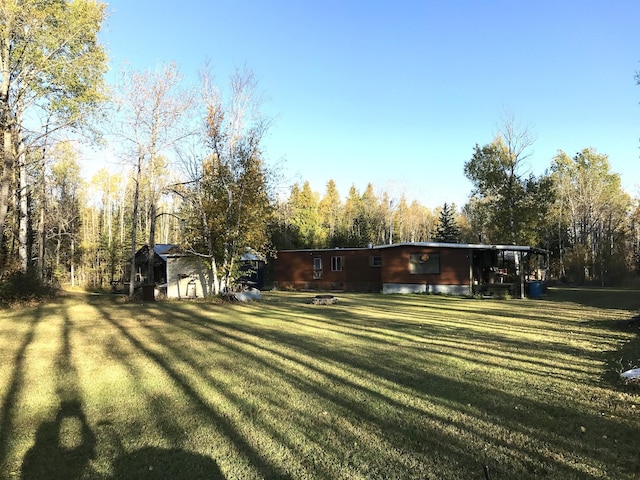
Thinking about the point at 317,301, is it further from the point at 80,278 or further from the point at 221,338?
the point at 80,278

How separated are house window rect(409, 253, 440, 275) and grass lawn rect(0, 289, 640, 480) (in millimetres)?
14147

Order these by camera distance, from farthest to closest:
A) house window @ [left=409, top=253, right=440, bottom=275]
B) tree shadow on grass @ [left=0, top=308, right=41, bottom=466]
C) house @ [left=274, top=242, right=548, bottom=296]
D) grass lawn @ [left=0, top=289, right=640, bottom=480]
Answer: house window @ [left=409, top=253, right=440, bottom=275], house @ [left=274, top=242, right=548, bottom=296], tree shadow on grass @ [left=0, top=308, right=41, bottom=466], grass lawn @ [left=0, top=289, right=640, bottom=480]

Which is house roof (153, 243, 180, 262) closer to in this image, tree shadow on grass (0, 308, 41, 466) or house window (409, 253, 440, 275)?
house window (409, 253, 440, 275)

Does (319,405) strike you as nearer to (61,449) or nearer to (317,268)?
(61,449)

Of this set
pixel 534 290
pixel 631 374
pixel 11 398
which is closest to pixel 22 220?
pixel 11 398

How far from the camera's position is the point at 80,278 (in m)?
40.1

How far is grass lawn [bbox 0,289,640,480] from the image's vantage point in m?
3.19

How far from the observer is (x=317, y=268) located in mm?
27500

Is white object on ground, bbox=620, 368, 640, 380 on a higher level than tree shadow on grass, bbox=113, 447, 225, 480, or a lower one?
higher

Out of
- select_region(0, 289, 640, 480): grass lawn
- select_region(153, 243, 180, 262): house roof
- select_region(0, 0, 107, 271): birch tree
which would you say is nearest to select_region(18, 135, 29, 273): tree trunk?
select_region(0, 0, 107, 271): birch tree

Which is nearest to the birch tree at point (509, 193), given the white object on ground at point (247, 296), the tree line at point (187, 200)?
the tree line at point (187, 200)

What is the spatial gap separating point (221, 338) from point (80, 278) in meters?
37.8

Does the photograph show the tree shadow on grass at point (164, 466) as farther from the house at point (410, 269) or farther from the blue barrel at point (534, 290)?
the blue barrel at point (534, 290)

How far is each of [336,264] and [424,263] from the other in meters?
5.91
